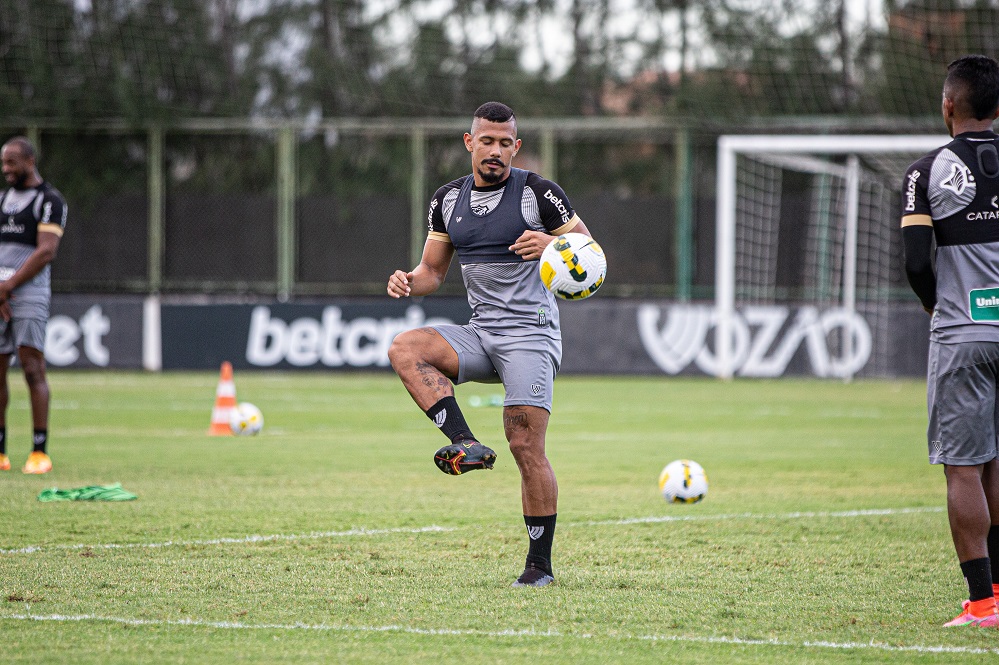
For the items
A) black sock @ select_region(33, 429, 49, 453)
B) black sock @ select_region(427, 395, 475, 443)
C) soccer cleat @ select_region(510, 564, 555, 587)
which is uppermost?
black sock @ select_region(427, 395, 475, 443)

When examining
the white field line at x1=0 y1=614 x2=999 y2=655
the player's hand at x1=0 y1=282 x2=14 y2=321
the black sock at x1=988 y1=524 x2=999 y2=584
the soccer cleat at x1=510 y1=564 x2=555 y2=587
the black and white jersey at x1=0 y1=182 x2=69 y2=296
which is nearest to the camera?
the white field line at x1=0 y1=614 x2=999 y2=655

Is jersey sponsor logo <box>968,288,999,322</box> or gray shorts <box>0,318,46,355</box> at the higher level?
jersey sponsor logo <box>968,288,999,322</box>

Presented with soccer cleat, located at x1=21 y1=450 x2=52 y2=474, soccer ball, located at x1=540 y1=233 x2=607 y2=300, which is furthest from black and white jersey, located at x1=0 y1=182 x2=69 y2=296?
soccer ball, located at x1=540 y1=233 x2=607 y2=300

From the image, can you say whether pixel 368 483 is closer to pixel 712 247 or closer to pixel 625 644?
pixel 625 644

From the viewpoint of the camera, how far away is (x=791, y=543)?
762 cm

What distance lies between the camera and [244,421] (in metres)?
14.1

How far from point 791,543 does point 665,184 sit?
20433 mm

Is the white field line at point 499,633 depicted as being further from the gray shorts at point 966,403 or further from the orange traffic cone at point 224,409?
the orange traffic cone at point 224,409

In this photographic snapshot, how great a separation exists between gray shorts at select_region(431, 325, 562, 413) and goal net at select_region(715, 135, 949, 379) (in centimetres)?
1610

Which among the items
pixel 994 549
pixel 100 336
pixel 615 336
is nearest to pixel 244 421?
pixel 994 549

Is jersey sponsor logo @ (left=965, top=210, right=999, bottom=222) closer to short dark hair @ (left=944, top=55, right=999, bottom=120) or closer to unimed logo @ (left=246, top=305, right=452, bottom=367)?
short dark hair @ (left=944, top=55, right=999, bottom=120)

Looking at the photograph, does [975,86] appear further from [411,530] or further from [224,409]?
[224,409]

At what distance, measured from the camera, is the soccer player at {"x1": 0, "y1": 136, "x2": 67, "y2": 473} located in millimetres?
10641

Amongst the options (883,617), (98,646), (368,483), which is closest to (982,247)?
(883,617)
